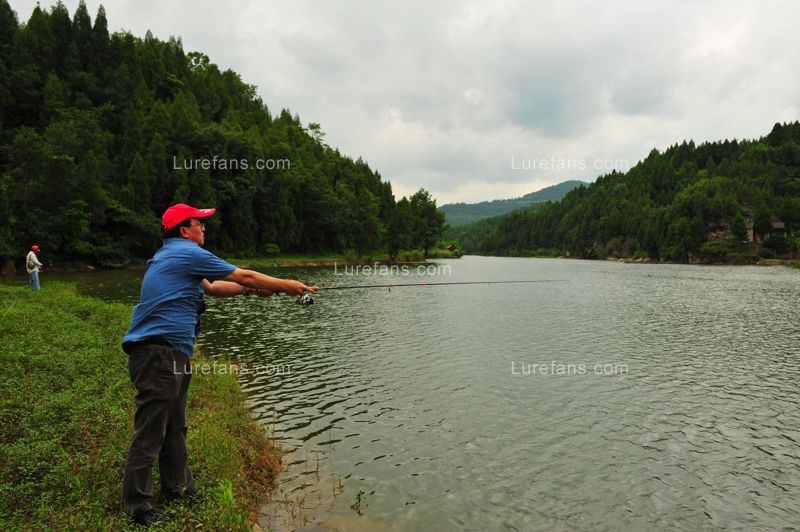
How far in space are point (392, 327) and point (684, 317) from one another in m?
21.3

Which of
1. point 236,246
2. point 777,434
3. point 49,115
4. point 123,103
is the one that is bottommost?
point 777,434

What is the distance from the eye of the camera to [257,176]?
10631 centimetres

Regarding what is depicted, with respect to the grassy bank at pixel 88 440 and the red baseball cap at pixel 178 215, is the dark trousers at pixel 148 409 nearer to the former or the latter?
the grassy bank at pixel 88 440

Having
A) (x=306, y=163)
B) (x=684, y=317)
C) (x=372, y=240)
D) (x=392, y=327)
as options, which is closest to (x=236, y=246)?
(x=372, y=240)

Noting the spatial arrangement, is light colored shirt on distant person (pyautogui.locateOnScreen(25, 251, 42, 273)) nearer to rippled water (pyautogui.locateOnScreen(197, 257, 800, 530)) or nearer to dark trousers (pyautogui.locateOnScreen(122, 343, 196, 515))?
rippled water (pyautogui.locateOnScreen(197, 257, 800, 530))

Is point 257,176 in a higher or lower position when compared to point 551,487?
higher

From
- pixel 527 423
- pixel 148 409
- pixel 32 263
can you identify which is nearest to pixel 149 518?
pixel 148 409

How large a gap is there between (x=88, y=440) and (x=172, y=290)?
→ 4.20 m

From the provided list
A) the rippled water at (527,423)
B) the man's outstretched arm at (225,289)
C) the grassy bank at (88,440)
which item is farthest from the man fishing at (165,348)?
the rippled water at (527,423)

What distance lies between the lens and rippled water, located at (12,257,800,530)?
28.5 ft

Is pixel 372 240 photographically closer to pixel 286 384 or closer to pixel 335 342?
pixel 335 342

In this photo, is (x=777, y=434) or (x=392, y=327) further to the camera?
(x=392, y=327)

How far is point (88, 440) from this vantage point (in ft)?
26.0

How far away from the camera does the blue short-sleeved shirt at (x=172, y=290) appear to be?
5.80 m
